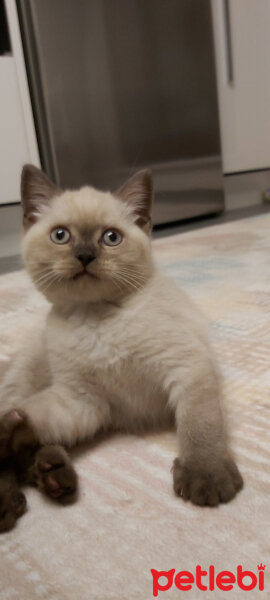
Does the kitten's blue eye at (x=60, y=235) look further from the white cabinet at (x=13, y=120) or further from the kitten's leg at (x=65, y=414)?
the white cabinet at (x=13, y=120)

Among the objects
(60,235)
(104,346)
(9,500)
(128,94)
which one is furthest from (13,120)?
(9,500)

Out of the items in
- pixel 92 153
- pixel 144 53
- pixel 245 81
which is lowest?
pixel 92 153

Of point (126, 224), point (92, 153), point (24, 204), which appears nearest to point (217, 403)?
point (126, 224)

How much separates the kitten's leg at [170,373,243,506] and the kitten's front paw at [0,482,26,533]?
22 cm

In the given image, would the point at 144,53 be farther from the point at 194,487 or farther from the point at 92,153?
the point at 194,487

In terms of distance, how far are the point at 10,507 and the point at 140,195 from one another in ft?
2.05

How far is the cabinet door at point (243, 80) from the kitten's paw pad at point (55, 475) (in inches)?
134

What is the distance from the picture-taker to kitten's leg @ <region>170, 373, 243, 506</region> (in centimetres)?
67

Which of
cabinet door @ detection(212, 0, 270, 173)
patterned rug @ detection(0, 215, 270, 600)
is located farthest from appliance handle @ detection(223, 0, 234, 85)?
patterned rug @ detection(0, 215, 270, 600)

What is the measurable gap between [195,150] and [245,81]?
793 millimetres

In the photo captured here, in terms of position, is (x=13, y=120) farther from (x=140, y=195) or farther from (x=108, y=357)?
(x=108, y=357)

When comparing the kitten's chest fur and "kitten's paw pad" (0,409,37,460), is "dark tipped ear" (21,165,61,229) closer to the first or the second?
the kitten's chest fur

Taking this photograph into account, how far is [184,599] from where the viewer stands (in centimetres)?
52

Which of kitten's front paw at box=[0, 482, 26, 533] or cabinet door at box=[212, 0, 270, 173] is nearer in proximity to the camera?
kitten's front paw at box=[0, 482, 26, 533]
